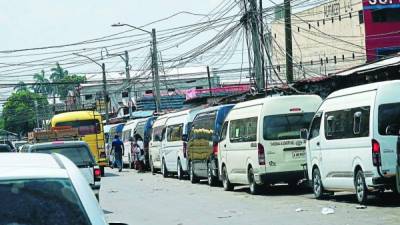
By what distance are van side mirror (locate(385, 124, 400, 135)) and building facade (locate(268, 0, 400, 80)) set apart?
42040 mm

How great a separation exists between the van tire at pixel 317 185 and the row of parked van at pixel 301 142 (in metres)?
0.03

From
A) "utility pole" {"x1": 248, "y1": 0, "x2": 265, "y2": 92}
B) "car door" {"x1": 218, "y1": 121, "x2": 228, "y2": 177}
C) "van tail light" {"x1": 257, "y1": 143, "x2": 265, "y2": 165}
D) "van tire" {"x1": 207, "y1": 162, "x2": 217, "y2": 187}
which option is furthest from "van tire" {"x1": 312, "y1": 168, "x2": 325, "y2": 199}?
"utility pole" {"x1": 248, "y1": 0, "x2": 265, "y2": 92}

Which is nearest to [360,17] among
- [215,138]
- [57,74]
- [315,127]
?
[215,138]

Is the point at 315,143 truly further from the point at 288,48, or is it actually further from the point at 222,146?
the point at 288,48

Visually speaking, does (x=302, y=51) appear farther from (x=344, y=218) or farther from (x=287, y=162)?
(x=344, y=218)

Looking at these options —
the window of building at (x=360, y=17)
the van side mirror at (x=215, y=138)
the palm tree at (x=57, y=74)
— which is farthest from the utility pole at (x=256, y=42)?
the palm tree at (x=57, y=74)

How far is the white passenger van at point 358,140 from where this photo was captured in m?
15.2

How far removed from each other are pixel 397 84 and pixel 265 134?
5.95 meters

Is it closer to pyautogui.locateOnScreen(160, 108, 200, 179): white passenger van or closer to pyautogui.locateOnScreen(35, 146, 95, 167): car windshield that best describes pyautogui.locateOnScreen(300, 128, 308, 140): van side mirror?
pyautogui.locateOnScreen(35, 146, 95, 167): car windshield

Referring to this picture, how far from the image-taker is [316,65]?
74750mm

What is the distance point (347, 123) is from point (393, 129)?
1508 mm

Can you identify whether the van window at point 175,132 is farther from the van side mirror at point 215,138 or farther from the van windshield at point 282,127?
the van windshield at point 282,127

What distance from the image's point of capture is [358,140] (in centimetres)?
1603

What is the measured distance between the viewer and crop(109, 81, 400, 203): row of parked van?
15250 mm
